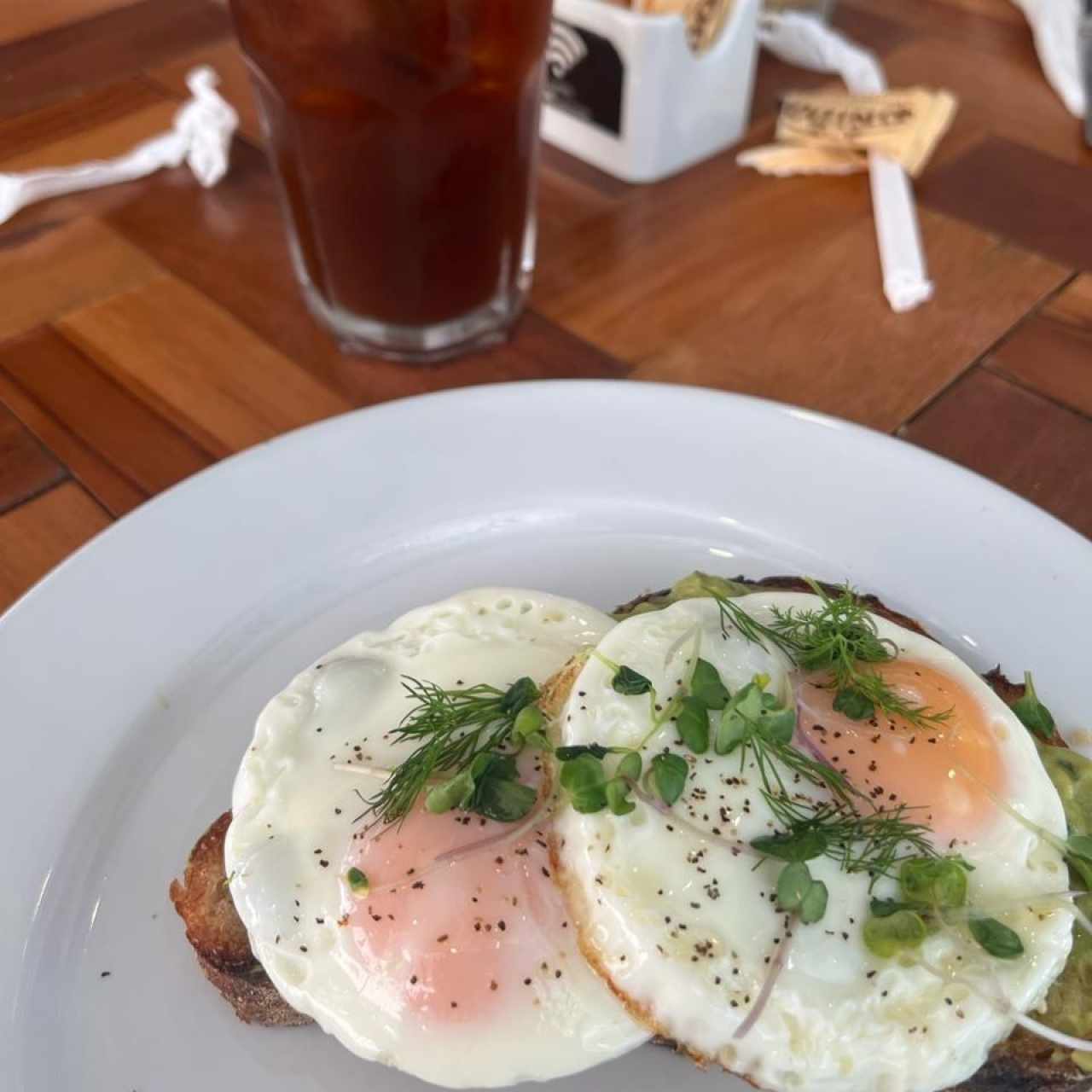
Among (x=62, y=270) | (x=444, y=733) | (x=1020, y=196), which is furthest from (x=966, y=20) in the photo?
(x=444, y=733)

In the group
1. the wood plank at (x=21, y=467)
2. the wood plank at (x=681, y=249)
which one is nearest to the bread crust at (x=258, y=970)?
the wood plank at (x=21, y=467)

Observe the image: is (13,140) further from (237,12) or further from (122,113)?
(237,12)

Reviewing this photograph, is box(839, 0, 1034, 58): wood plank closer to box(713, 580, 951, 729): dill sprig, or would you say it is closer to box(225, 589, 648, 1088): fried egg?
box(713, 580, 951, 729): dill sprig

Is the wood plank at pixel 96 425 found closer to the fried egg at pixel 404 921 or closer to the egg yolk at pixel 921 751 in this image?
the fried egg at pixel 404 921

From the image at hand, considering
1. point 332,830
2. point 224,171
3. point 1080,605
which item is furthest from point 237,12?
point 1080,605

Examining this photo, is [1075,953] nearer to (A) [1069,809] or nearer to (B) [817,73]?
(A) [1069,809]
